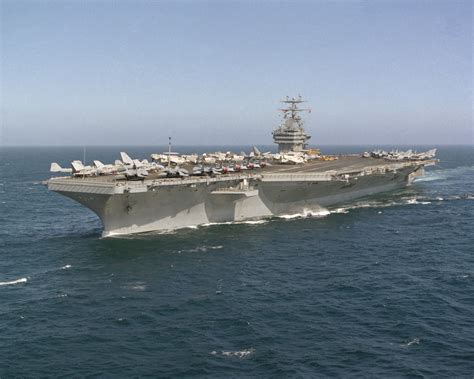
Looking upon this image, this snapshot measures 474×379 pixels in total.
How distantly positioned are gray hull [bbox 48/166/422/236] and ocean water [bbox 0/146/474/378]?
140 centimetres

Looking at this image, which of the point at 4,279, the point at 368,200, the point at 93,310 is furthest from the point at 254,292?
the point at 368,200

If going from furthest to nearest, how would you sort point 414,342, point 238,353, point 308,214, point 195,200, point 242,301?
point 308,214
point 195,200
point 242,301
point 414,342
point 238,353

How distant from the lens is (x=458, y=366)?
640 inches

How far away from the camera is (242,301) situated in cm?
2205

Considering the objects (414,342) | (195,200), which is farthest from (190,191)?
(414,342)

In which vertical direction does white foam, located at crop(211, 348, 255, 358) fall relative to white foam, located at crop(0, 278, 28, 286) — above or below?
below

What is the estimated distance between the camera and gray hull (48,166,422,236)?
3156 cm

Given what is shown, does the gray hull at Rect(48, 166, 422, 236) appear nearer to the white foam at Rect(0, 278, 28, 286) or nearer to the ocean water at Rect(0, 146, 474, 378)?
the ocean water at Rect(0, 146, 474, 378)

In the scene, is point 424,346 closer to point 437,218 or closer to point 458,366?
point 458,366

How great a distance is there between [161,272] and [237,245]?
6760 millimetres

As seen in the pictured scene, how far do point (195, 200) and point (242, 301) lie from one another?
1471 cm

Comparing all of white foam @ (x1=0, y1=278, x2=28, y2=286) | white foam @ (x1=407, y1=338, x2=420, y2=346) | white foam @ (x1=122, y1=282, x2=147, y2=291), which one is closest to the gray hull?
white foam @ (x1=0, y1=278, x2=28, y2=286)

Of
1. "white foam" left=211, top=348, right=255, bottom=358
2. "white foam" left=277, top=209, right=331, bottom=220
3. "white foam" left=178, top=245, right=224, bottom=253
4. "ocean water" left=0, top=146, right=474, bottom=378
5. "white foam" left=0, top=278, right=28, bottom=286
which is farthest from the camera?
"white foam" left=277, top=209, right=331, bottom=220

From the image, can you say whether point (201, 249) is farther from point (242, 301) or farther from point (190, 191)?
point (242, 301)
